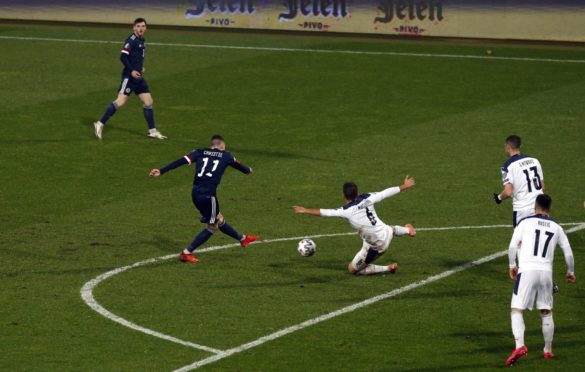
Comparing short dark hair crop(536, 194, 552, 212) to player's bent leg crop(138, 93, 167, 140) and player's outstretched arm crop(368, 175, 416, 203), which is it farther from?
player's bent leg crop(138, 93, 167, 140)

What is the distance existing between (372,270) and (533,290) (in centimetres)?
450

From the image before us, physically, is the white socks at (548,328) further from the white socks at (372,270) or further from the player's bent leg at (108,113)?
the player's bent leg at (108,113)

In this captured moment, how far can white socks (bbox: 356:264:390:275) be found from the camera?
68.2 ft

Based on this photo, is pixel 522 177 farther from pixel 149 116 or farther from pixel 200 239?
pixel 149 116

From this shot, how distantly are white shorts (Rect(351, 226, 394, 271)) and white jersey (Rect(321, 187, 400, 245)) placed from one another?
0.04 m

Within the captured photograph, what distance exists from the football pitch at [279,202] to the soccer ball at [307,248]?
27 centimetres

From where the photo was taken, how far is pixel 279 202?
2595cm

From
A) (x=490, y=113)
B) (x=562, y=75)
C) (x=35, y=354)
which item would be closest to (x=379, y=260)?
(x=35, y=354)

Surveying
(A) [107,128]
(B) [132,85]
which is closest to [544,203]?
(B) [132,85]

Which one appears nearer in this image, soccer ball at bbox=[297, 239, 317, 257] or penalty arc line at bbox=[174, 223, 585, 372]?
penalty arc line at bbox=[174, 223, 585, 372]

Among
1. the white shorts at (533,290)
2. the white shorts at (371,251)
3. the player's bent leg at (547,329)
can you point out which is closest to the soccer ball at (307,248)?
the white shorts at (371,251)

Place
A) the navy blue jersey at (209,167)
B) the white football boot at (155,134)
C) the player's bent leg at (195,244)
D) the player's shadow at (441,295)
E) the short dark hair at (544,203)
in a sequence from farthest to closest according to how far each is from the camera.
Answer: the white football boot at (155,134), the navy blue jersey at (209,167), the player's bent leg at (195,244), the player's shadow at (441,295), the short dark hair at (544,203)

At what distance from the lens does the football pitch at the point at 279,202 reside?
17531 mm

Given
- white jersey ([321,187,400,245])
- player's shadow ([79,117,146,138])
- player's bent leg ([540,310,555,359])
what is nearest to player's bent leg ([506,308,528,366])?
player's bent leg ([540,310,555,359])
